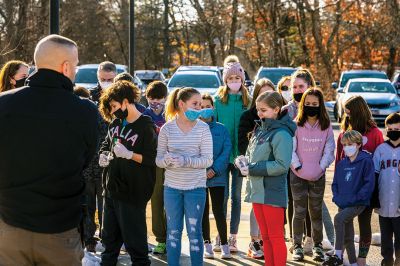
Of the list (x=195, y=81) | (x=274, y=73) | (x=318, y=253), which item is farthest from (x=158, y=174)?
(x=274, y=73)

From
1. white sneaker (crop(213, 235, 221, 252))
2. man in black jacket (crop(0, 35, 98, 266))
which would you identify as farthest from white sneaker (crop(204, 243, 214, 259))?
man in black jacket (crop(0, 35, 98, 266))

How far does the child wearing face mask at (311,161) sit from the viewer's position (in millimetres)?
8070

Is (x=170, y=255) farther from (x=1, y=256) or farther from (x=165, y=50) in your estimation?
(x=165, y=50)

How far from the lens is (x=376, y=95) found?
88.4 ft

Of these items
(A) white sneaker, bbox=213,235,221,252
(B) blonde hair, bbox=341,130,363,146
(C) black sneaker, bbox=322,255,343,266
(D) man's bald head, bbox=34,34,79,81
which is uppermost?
(D) man's bald head, bbox=34,34,79,81

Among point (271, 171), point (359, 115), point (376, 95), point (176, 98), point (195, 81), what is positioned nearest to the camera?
point (271, 171)

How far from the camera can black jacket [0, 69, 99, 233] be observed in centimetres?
445

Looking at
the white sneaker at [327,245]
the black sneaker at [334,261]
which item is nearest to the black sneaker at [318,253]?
the white sneaker at [327,245]

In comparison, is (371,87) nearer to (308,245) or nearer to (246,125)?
(308,245)

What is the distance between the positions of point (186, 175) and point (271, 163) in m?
0.78

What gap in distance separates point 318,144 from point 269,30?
142 ft

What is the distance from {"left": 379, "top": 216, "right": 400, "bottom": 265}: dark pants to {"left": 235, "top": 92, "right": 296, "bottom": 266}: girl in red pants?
111cm

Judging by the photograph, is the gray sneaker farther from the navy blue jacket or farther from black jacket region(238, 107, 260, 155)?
black jacket region(238, 107, 260, 155)

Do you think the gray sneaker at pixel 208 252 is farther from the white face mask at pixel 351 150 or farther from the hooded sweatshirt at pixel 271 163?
the white face mask at pixel 351 150
